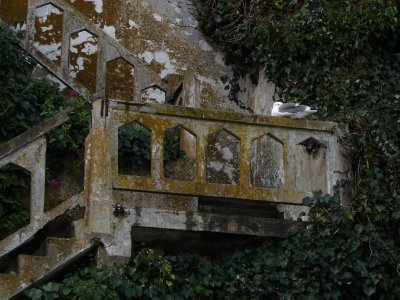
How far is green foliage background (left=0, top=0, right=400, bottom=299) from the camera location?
30.9ft

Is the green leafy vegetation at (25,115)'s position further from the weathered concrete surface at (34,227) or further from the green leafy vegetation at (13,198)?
the weathered concrete surface at (34,227)

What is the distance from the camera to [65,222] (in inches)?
390

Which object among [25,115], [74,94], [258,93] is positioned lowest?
[25,115]

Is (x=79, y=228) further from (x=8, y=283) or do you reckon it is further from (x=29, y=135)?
(x=29, y=135)

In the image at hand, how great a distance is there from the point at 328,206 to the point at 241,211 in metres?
0.76

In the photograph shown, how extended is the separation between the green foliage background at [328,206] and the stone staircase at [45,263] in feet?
Answer: 0.44

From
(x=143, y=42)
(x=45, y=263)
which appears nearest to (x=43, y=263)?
(x=45, y=263)

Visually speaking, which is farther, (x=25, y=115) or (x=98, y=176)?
(x=25, y=115)

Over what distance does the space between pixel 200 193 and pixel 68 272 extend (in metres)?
1.21

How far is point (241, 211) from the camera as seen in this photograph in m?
10.2

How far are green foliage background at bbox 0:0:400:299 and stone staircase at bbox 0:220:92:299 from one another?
134 millimetres

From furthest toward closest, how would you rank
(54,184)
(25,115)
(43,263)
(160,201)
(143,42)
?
(143,42), (25,115), (54,184), (160,201), (43,263)

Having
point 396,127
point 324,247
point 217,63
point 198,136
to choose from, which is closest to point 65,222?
point 198,136

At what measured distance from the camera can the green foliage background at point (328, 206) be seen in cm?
941
